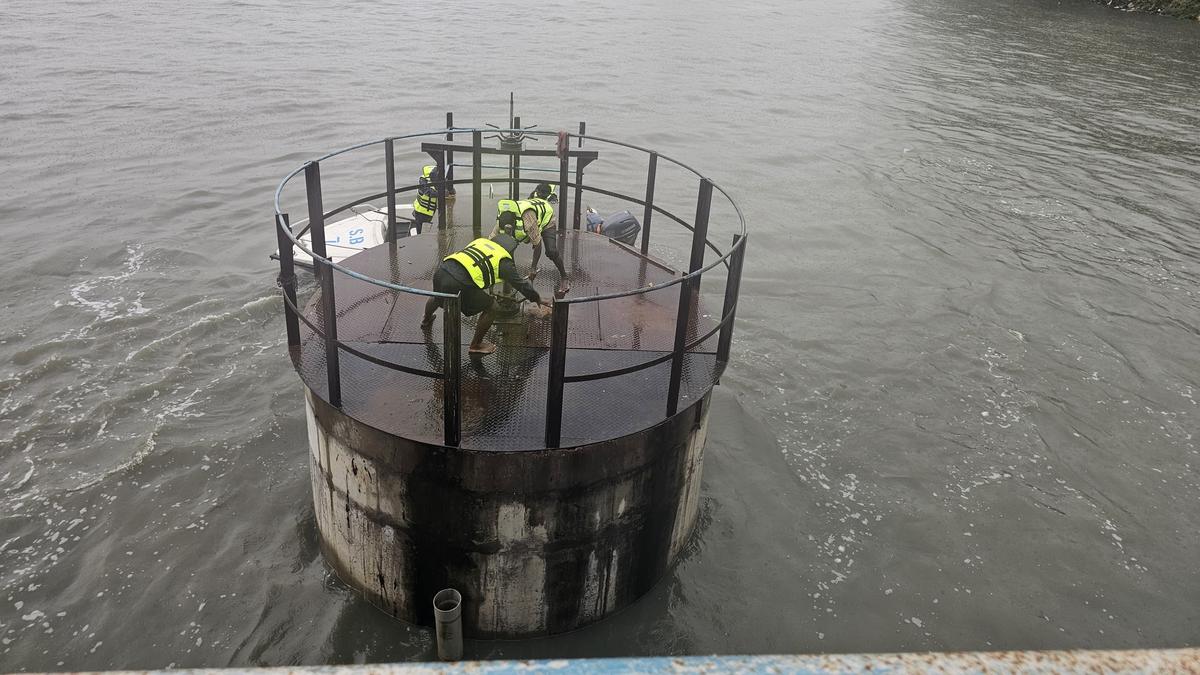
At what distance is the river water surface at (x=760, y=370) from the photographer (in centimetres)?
776

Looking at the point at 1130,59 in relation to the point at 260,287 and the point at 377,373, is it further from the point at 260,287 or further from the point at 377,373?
the point at 377,373

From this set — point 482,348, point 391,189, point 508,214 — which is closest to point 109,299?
point 391,189

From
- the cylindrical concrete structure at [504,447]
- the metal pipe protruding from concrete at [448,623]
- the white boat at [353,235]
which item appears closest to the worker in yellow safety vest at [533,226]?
the cylindrical concrete structure at [504,447]

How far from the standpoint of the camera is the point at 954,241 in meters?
16.8

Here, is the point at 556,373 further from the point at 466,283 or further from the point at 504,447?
the point at 466,283

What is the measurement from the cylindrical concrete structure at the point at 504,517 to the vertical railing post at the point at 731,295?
1.74ft

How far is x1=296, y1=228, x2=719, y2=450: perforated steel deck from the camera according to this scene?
19.4 feet

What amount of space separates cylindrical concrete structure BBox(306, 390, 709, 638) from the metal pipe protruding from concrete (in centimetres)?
26

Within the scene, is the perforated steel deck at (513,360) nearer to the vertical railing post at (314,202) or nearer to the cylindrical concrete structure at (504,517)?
the cylindrical concrete structure at (504,517)

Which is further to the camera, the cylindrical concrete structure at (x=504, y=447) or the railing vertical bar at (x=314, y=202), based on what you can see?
the railing vertical bar at (x=314, y=202)

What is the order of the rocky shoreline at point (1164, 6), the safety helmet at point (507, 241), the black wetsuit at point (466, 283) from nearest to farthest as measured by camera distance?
1. the black wetsuit at point (466, 283)
2. the safety helmet at point (507, 241)
3. the rocky shoreline at point (1164, 6)

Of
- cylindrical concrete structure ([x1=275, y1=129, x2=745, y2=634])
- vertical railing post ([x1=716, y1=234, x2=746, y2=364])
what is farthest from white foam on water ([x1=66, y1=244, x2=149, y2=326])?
vertical railing post ([x1=716, y1=234, x2=746, y2=364])

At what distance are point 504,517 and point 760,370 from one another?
7.06m

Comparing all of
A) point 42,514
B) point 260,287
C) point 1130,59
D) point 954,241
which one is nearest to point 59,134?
point 260,287
